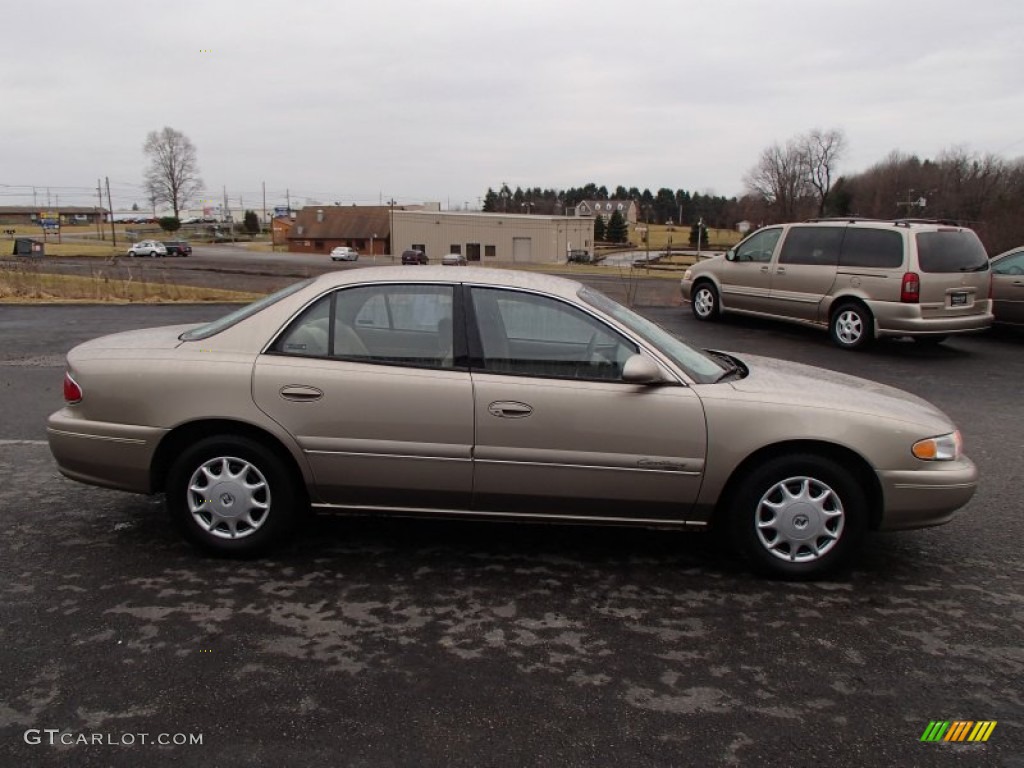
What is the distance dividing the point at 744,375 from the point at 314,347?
7.60 feet

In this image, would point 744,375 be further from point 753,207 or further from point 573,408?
point 753,207

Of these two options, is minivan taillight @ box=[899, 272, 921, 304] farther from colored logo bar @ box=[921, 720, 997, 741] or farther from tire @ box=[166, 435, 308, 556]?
tire @ box=[166, 435, 308, 556]

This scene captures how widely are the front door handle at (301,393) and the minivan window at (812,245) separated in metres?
9.68

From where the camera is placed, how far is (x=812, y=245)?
1177cm

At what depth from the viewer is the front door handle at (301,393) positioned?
152 inches

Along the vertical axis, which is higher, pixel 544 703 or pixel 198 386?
pixel 198 386

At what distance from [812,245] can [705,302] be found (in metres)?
2.53

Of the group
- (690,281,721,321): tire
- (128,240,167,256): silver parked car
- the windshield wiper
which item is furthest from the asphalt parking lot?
(128,240,167,256): silver parked car

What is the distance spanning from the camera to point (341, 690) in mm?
2873

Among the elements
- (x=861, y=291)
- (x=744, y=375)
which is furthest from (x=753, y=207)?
(x=744, y=375)

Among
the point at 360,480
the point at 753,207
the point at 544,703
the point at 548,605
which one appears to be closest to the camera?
the point at 544,703

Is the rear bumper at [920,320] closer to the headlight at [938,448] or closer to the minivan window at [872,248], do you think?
the minivan window at [872,248]

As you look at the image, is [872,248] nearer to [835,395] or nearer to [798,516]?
[835,395]

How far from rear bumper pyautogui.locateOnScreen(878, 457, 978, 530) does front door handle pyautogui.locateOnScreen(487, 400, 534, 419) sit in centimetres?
179
